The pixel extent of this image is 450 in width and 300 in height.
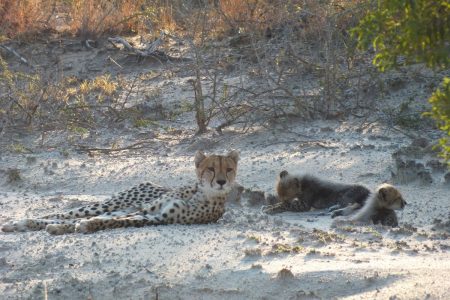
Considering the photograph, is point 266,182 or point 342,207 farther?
point 266,182

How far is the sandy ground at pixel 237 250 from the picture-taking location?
543 cm

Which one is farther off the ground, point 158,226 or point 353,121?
point 353,121

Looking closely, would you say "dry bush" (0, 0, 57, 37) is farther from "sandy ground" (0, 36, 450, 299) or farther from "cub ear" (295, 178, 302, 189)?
"cub ear" (295, 178, 302, 189)

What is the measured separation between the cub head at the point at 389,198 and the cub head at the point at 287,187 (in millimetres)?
1002

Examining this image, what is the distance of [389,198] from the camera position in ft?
24.8

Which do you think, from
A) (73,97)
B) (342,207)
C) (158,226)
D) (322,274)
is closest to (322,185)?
(342,207)

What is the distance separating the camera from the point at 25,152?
1033 centimetres

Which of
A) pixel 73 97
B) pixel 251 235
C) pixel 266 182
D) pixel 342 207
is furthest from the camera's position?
pixel 73 97

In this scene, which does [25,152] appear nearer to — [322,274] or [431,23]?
[322,274]

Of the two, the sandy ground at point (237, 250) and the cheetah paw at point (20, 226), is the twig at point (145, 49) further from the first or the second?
the cheetah paw at point (20, 226)

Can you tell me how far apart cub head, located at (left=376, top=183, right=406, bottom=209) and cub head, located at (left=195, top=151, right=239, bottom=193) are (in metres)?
1.23

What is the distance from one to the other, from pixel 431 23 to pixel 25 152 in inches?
266

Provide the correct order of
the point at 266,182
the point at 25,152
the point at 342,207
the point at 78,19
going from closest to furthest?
the point at 342,207, the point at 266,182, the point at 25,152, the point at 78,19

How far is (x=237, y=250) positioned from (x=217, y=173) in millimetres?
1174
